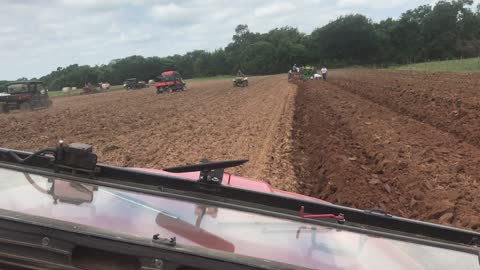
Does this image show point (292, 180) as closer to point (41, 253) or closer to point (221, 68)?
point (41, 253)

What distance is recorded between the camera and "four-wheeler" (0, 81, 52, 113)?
28.5 meters

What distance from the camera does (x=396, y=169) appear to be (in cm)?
930

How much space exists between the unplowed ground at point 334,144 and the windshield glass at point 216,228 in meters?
4.45

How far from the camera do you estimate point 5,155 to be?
9.02 feet

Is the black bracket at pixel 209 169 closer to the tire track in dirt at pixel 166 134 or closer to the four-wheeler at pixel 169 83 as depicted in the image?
the tire track in dirt at pixel 166 134

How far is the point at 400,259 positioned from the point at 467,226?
4.58 metres

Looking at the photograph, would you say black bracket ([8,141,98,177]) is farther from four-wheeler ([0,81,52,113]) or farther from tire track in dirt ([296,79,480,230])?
four-wheeler ([0,81,52,113])

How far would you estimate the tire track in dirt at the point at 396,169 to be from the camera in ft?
24.0

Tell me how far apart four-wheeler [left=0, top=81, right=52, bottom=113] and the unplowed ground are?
627 cm

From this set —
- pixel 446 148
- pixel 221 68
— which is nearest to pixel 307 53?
pixel 221 68

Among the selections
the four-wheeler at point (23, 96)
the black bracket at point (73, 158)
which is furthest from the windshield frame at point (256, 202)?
the four-wheeler at point (23, 96)

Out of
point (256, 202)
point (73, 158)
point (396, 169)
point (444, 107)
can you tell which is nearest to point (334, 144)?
point (396, 169)

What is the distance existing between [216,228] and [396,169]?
25.0 feet

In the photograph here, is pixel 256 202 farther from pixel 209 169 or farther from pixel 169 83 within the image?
pixel 169 83
